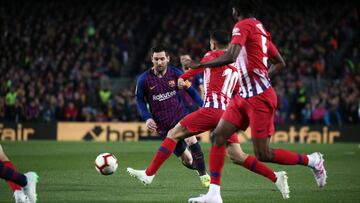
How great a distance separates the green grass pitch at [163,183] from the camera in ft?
31.4

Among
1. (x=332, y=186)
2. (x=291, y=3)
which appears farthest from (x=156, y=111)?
(x=291, y=3)

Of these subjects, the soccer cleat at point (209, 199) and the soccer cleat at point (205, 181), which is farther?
the soccer cleat at point (205, 181)

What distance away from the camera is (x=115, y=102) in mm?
28891

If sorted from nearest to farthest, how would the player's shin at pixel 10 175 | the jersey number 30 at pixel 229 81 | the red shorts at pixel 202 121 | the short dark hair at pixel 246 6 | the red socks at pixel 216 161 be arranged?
the player's shin at pixel 10 175, the red socks at pixel 216 161, the short dark hair at pixel 246 6, the red shorts at pixel 202 121, the jersey number 30 at pixel 229 81

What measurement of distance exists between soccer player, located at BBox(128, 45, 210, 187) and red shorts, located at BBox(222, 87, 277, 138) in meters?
2.61

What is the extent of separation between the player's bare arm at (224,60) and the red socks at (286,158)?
141cm

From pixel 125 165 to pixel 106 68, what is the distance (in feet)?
52.6

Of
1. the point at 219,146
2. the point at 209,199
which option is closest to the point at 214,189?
the point at 209,199

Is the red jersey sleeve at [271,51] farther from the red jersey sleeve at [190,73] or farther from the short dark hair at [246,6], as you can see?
the red jersey sleeve at [190,73]

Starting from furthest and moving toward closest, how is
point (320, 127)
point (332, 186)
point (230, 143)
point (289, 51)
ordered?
point (289, 51) → point (320, 127) → point (332, 186) → point (230, 143)

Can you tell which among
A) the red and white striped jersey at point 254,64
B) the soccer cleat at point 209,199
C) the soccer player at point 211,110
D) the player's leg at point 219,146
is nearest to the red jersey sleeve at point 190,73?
the soccer player at point 211,110

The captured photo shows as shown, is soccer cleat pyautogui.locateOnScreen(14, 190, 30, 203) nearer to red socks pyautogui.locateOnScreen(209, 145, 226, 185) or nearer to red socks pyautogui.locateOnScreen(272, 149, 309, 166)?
red socks pyautogui.locateOnScreen(209, 145, 226, 185)

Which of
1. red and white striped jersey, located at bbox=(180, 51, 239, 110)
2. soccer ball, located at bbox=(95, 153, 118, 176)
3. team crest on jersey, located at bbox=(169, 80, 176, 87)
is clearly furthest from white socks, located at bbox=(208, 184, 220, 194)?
team crest on jersey, located at bbox=(169, 80, 176, 87)

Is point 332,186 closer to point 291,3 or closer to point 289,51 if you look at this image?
point 289,51
